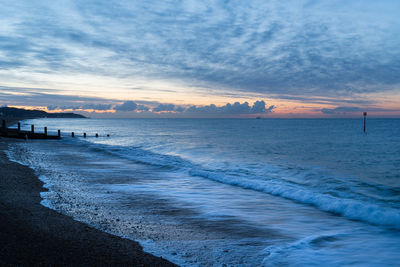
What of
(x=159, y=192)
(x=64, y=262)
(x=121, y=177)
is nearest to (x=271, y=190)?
(x=159, y=192)

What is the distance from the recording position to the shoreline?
13.5 ft

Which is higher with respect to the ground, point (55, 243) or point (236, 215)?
point (55, 243)

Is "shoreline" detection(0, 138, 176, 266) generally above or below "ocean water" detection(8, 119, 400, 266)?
above

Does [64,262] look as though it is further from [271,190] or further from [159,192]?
[271,190]

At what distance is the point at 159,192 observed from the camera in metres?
10.2

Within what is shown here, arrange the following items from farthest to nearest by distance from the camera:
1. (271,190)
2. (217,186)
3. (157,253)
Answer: (217,186) → (271,190) → (157,253)

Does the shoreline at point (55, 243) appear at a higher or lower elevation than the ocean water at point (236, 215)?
higher

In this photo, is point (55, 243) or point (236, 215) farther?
point (236, 215)

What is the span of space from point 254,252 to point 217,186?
276 inches

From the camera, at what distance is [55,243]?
4.70 metres

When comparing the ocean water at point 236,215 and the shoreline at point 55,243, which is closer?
the shoreline at point 55,243

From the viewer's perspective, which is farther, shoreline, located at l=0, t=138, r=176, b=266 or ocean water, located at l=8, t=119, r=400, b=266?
ocean water, located at l=8, t=119, r=400, b=266

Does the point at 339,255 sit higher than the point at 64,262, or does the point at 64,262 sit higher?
the point at 64,262

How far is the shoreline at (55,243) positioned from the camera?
4105 millimetres
